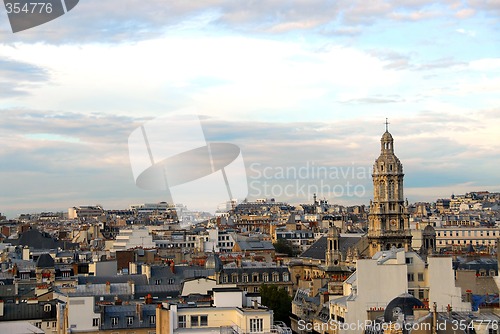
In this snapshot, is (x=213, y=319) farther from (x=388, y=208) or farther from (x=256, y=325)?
(x=388, y=208)

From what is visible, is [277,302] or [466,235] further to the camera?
[466,235]

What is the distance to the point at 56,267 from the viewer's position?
8381 cm

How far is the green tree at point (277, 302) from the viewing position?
6456 cm

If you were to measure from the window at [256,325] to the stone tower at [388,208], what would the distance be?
58.5m

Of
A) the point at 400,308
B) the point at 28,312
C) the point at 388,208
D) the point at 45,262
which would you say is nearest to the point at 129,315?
the point at 28,312

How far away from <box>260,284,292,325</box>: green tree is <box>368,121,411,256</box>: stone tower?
3213 centimetres

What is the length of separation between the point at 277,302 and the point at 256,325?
83.9 feet

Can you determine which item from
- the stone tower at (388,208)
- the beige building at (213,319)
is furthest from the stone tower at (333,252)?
the beige building at (213,319)

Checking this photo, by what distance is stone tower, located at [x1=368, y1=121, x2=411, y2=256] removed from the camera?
98188 mm

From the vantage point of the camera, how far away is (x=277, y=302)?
215ft

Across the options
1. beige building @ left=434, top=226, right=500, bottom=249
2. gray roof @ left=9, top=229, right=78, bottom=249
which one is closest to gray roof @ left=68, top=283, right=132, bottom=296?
gray roof @ left=9, top=229, right=78, bottom=249

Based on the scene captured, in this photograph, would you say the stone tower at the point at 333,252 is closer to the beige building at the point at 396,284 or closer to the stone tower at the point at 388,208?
the stone tower at the point at 388,208

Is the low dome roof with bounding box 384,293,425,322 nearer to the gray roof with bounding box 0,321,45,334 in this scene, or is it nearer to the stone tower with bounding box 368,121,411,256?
the gray roof with bounding box 0,321,45,334

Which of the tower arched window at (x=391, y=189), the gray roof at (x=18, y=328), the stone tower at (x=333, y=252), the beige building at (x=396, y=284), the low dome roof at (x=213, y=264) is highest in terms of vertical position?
the tower arched window at (x=391, y=189)
